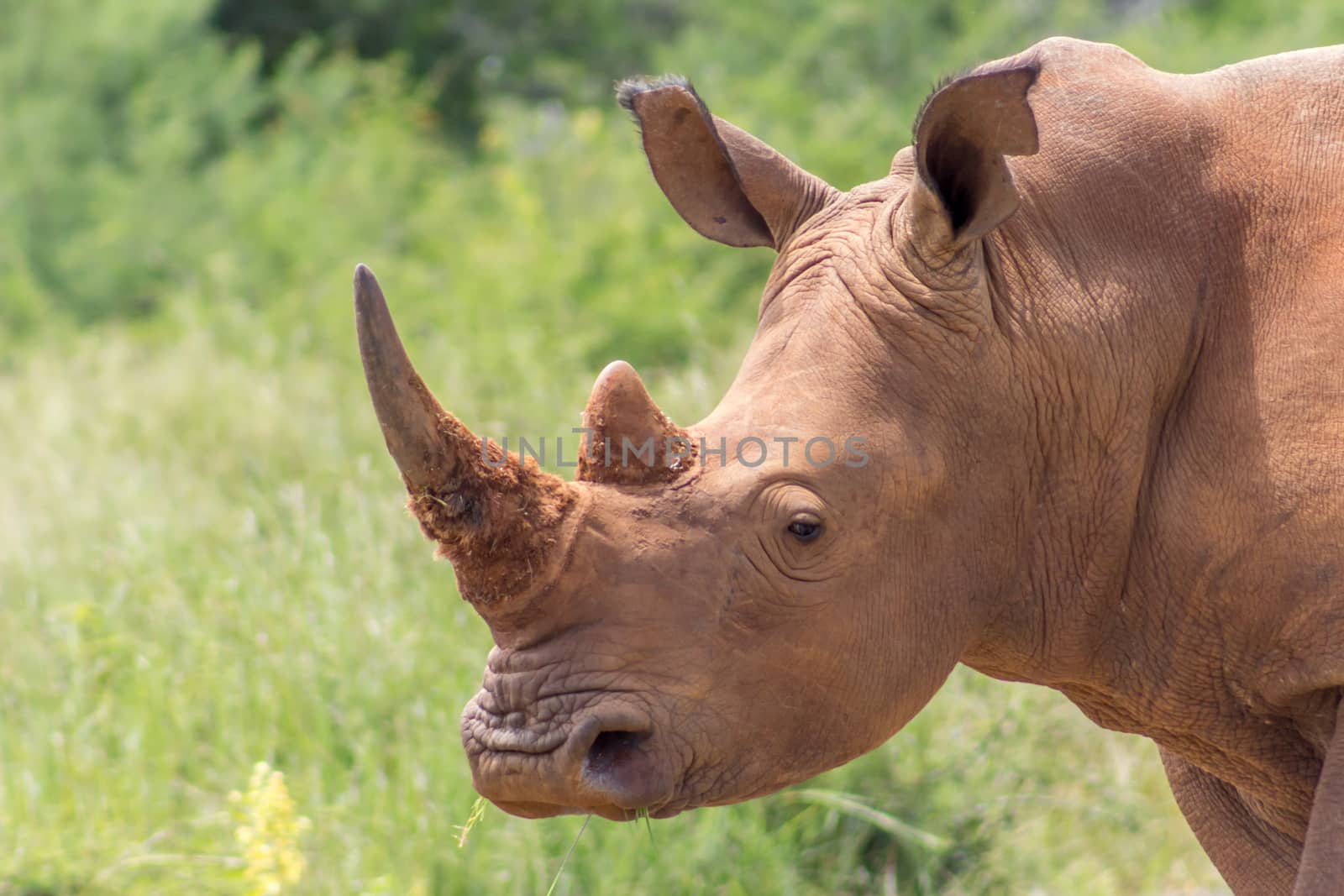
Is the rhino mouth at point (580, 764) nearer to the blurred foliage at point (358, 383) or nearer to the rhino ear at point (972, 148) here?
the rhino ear at point (972, 148)

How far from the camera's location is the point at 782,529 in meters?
2.90

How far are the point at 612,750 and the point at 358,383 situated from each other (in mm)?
6988

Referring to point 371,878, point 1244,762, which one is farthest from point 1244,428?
point 371,878

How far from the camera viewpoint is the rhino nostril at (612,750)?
2791 mm

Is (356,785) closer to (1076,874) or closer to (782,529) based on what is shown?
(1076,874)

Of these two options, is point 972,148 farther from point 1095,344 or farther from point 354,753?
point 354,753

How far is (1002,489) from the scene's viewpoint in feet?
10.2

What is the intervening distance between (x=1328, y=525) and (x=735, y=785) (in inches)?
44.2

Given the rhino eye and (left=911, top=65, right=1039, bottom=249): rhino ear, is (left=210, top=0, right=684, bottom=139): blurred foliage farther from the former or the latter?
the rhino eye

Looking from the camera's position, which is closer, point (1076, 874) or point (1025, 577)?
point (1025, 577)

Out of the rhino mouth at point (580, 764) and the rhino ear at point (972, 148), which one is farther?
the rhino ear at point (972, 148)
